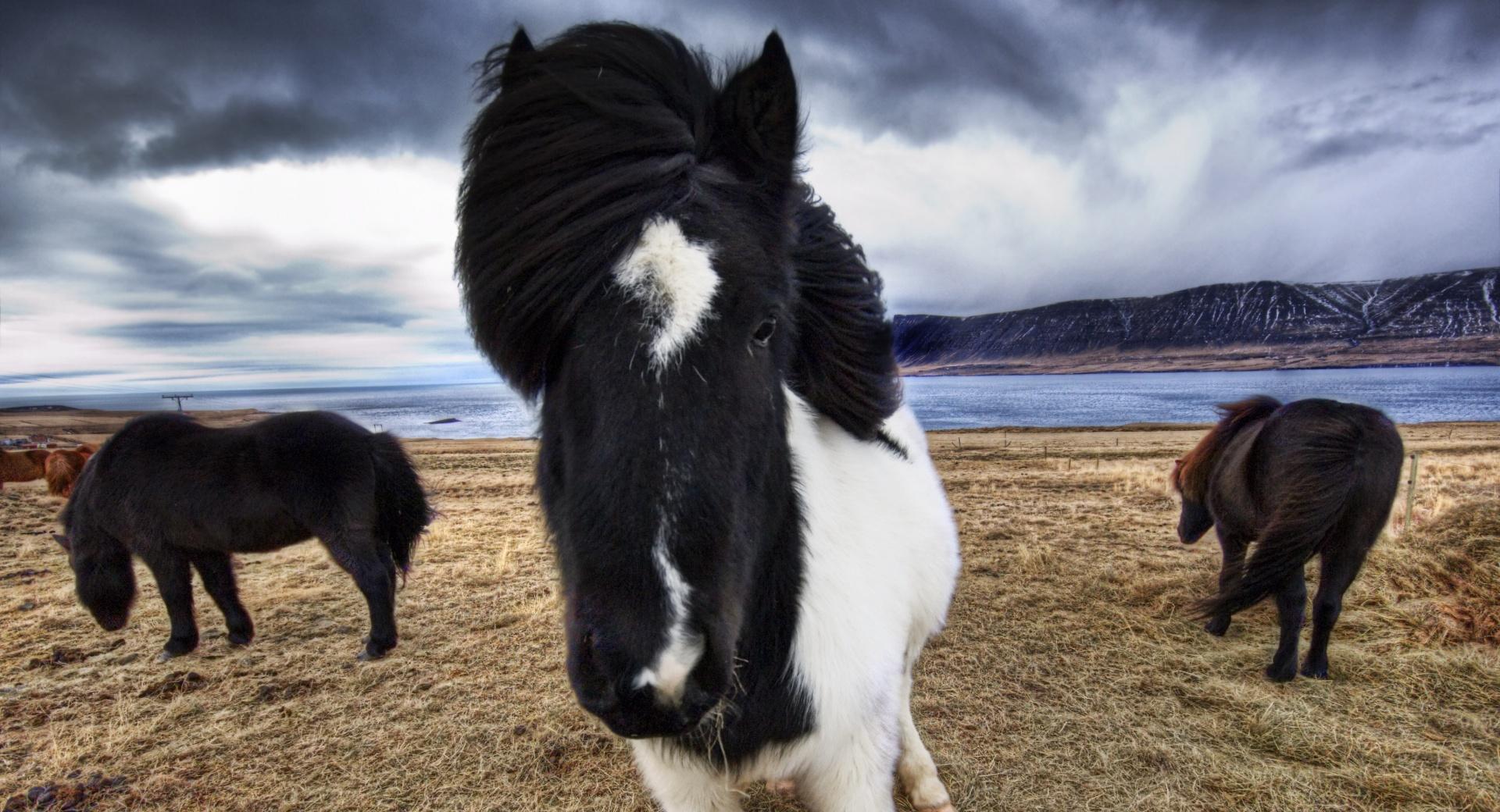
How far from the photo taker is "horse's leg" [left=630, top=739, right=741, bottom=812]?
69.9 inches

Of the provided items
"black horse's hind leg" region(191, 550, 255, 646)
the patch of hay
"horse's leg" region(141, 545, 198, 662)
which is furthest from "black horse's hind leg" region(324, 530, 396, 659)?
the patch of hay

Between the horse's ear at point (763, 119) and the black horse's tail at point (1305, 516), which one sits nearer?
the horse's ear at point (763, 119)

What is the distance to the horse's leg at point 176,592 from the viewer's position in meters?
4.35

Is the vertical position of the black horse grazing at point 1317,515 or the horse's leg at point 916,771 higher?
the black horse grazing at point 1317,515

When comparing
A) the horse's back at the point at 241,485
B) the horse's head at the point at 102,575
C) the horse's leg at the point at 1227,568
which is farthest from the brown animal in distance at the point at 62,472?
the horse's leg at the point at 1227,568

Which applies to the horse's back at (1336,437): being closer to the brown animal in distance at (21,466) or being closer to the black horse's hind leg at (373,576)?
the black horse's hind leg at (373,576)

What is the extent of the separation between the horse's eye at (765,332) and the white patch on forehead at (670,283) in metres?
0.21

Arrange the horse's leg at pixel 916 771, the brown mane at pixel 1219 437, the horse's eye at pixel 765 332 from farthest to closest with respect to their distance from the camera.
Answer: the brown mane at pixel 1219 437
the horse's leg at pixel 916 771
the horse's eye at pixel 765 332

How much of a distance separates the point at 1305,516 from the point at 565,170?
477 cm

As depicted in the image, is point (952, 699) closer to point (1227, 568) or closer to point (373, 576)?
point (1227, 568)

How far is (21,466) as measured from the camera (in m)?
12.5

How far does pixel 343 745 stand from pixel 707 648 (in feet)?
11.2

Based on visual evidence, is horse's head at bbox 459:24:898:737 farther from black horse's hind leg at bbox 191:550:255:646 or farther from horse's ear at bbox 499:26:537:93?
black horse's hind leg at bbox 191:550:255:646

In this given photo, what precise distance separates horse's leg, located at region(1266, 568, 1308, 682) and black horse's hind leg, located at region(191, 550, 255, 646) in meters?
7.23
